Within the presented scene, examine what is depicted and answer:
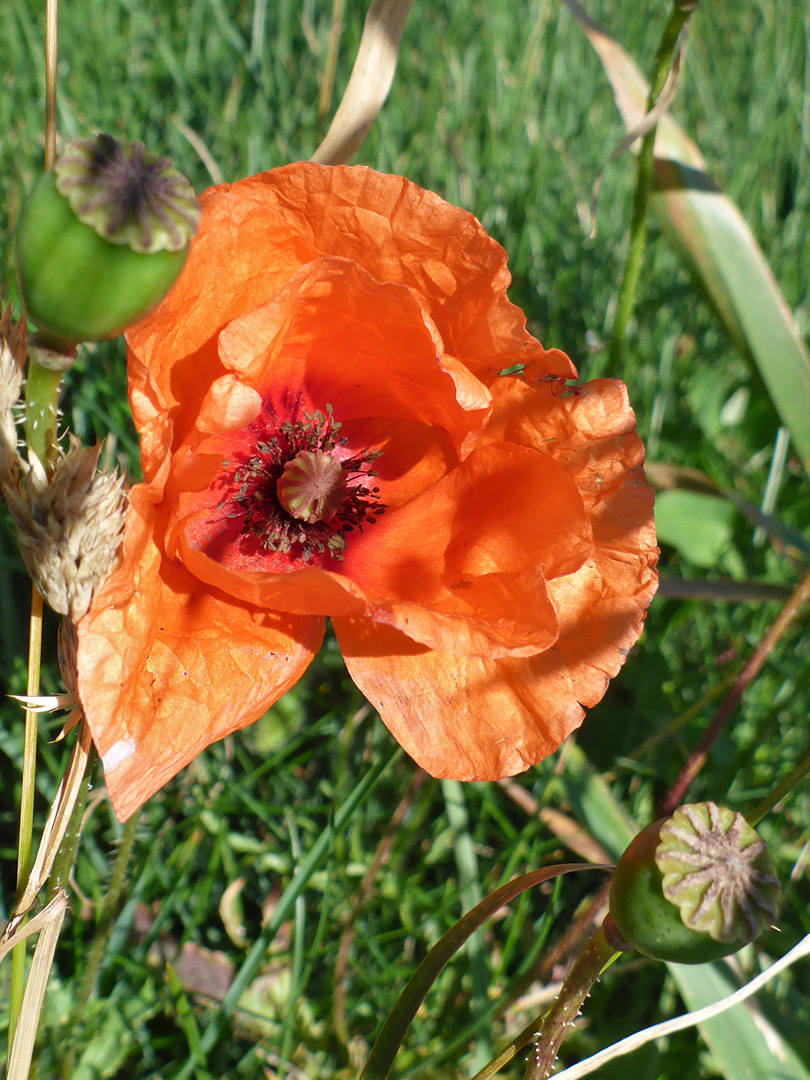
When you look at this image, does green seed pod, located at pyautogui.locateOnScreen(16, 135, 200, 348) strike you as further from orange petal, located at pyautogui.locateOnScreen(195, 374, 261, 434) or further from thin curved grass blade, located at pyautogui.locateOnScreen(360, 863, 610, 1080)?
thin curved grass blade, located at pyautogui.locateOnScreen(360, 863, 610, 1080)

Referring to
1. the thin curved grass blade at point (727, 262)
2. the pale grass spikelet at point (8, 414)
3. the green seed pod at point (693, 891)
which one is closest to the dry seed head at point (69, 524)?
the pale grass spikelet at point (8, 414)

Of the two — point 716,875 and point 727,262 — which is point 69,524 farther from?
point 727,262

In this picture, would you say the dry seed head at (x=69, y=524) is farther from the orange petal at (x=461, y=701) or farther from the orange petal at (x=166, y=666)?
the orange petal at (x=461, y=701)

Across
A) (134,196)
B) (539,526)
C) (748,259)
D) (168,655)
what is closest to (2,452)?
(134,196)

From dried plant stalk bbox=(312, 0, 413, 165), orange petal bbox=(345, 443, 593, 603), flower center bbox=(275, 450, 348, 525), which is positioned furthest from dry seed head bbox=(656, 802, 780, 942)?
dried plant stalk bbox=(312, 0, 413, 165)

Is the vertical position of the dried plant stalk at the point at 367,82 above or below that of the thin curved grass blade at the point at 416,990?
above

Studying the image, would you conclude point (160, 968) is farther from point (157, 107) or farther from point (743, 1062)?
point (157, 107)

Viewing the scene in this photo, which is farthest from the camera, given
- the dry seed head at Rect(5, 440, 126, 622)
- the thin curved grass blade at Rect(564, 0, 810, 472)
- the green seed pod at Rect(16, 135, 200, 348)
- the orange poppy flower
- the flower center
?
the thin curved grass blade at Rect(564, 0, 810, 472)
